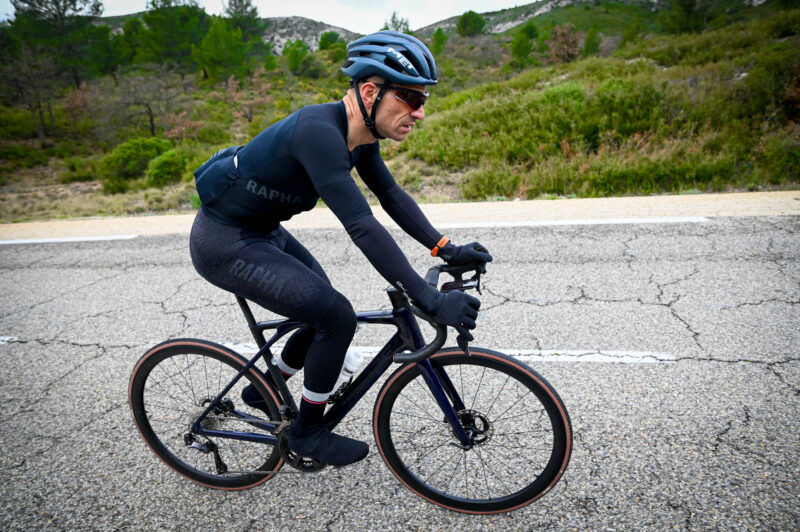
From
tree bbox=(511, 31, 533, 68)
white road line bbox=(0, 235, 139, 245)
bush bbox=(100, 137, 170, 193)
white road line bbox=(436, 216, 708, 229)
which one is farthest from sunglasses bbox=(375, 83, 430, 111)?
tree bbox=(511, 31, 533, 68)

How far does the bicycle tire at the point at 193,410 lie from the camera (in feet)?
7.37

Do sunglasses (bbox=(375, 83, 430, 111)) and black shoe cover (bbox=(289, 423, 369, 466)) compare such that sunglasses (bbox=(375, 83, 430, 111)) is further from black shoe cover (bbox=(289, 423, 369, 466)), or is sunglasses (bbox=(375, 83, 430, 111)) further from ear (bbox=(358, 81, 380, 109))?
black shoe cover (bbox=(289, 423, 369, 466))

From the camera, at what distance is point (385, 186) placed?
225 centimetres

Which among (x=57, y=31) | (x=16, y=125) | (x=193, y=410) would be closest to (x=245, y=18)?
(x=57, y=31)

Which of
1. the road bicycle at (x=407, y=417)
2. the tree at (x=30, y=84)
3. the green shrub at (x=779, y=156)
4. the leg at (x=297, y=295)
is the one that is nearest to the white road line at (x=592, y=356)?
the road bicycle at (x=407, y=417)

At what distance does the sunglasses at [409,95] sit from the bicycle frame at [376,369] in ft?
2.70

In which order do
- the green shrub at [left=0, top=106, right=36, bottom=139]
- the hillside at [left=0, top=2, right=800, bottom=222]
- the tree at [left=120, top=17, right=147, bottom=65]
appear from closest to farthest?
1. the hillside at [left=0, top=2, right=800, bottom=222]
2. the green shrub at [left=0, top=106, right=36, bottom=139]
3. the tree at [left=120, top=17, right=147, bottom=65]

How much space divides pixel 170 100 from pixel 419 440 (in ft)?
101

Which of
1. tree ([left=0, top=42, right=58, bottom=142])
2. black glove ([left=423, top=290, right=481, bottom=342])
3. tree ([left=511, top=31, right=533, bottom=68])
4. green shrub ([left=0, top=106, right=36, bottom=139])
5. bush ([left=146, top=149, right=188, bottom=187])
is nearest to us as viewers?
black glove ([left=423, top=290, right=481, bottom=342])

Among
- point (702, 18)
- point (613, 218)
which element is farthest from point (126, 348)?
point (702, 18)

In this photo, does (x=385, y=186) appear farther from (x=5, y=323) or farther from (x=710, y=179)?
(x=710, y=179)

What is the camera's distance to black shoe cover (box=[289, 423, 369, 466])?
210 centimetres

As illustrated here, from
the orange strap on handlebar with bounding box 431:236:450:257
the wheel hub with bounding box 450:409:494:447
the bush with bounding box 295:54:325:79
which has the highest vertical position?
the bush with bounding box 295:54:325:79

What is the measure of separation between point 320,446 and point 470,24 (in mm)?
81759
